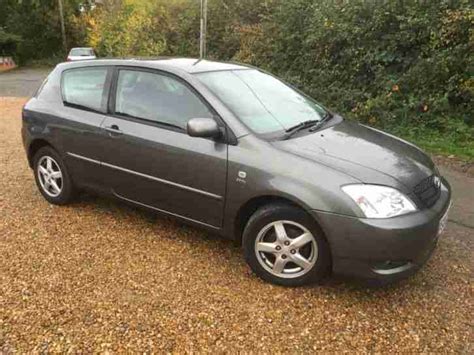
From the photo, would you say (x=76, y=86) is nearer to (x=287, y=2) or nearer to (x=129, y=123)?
(x=129, y=123)

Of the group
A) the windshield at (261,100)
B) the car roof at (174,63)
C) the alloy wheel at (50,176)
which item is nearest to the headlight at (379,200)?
the windshield at (261,100)

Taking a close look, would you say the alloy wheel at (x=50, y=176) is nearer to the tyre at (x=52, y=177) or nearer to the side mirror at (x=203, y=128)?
the tyre at (x=52, y=177)

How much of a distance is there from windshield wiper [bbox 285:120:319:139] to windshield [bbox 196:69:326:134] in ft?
0.10

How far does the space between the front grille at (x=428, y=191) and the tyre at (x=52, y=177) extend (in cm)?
320

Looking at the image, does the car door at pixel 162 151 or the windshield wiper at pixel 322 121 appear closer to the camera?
the car door at pixel 162 151

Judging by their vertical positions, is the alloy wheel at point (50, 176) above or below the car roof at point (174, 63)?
below

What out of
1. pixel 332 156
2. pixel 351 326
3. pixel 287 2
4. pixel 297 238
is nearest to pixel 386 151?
pixel 332 156

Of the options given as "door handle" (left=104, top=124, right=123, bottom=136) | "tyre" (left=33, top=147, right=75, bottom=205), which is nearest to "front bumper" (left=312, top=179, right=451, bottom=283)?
"door handle" (left=104, top=124, right=123, bottom=136)

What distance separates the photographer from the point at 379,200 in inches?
114

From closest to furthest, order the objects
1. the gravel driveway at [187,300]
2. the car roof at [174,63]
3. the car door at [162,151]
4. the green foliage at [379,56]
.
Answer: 1. the gravel driveway at [187,300]
2. the car door at [162,151]
3. the car roof at [174,63]
4. the green foliage at [379,56]

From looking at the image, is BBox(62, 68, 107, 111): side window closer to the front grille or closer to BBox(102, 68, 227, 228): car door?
BBox(102, 68, 227, 228): car door

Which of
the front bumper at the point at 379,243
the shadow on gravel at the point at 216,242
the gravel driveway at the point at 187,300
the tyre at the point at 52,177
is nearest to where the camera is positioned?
the gravel driveway at the point at 187,300

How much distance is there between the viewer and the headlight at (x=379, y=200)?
2869 millimetres

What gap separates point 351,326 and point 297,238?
66 cm
